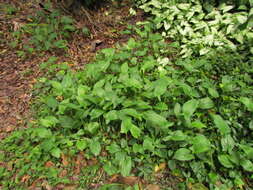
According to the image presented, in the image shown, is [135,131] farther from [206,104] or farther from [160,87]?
[206,104]

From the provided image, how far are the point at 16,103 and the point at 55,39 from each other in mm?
1389

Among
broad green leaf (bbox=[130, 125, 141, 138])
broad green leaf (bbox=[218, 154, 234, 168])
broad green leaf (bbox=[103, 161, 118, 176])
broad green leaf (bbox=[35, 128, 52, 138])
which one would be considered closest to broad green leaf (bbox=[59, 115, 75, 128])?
broad green leaf (bbox=[35, 128, 52, 138])

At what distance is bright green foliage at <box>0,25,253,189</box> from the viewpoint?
1.99 meters

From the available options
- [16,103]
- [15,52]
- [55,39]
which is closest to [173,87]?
[16,103]

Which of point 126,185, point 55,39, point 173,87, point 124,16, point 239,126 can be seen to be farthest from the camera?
point 124,16

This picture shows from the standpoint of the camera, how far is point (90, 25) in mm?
3973

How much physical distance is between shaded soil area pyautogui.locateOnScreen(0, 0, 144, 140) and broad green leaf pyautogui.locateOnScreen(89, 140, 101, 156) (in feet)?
3.46

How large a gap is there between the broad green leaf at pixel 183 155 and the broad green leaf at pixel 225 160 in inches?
10.6

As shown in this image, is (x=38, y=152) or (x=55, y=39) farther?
(x=55, y=39)

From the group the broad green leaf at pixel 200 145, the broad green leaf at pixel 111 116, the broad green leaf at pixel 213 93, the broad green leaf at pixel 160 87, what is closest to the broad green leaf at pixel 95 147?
the broad green leaf at pixel 111 116

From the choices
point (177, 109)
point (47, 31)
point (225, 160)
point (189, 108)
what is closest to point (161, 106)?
point (177, 109)

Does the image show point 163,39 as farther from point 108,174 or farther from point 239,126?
point 108,174

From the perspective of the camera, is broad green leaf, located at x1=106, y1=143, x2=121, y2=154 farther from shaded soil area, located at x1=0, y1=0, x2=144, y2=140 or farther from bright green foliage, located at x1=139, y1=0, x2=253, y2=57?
bright green foliage, located at x1=139, y1=0, x2=253, y2=57

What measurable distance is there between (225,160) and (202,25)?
215 centimetres
